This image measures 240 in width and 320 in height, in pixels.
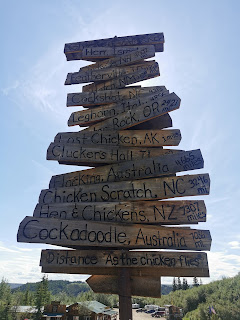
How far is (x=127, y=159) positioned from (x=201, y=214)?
51.3 inches

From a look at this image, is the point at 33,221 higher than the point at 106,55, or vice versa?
the point at 106,55

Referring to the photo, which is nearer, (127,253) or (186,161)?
(127,253)

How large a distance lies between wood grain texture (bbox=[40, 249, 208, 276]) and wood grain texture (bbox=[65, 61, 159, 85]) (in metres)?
3.25

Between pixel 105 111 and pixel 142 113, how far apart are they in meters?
0.72

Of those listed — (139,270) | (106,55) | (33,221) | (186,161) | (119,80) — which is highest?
(106,55)

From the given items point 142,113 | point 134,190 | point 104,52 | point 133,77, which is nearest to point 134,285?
point 134,190

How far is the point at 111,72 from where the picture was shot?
4520 mm

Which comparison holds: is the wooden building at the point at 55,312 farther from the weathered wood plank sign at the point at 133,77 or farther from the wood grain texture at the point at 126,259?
the weathered wood plank sign at the point at 133,77

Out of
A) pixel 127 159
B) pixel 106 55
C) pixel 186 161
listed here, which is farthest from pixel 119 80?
pixel 186 161

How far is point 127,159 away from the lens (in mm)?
3484

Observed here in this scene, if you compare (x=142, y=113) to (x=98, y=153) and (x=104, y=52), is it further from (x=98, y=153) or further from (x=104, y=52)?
(x=104, y=52)

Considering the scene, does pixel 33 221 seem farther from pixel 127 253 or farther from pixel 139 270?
pixel 139 270

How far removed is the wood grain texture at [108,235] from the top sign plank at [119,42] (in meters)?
3.98

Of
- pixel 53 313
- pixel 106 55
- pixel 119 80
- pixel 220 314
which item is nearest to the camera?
pixel 119 80
